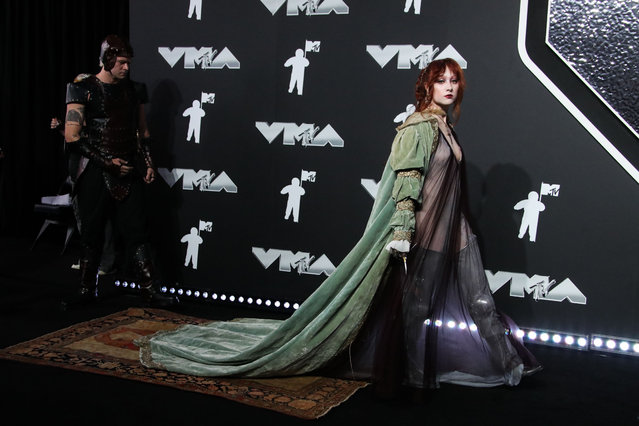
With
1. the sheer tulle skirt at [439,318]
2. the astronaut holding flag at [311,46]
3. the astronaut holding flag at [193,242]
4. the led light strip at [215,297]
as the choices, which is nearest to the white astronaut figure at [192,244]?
the astronaut holding flag at [193,242]

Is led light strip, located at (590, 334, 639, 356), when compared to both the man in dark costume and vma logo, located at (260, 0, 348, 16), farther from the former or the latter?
the man in dark costume

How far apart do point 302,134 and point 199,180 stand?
0.86 meters

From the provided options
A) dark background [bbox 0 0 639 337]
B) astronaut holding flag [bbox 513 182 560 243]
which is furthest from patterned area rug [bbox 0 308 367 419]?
astronaut holding flag [bbox 513 182 560 243]

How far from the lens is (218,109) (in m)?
4.93

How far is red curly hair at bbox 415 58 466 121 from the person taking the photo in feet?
10.7

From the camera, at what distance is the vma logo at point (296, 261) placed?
184 inches

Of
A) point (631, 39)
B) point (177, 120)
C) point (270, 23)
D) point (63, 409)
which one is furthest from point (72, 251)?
point (631, 39)

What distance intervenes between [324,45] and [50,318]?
250 centimetres

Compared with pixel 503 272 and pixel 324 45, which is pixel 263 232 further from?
pixel 503 272

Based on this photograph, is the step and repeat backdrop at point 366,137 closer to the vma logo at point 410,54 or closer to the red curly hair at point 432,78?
the vma logo at point 410,54

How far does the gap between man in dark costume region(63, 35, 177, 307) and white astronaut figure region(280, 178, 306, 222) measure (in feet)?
3.06

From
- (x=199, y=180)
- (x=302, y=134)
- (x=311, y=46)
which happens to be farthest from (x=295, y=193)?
(x=311, y=46)

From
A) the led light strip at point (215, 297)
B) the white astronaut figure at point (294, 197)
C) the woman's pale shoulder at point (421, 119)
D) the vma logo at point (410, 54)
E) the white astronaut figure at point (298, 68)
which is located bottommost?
the led light strip at point (215, 297)

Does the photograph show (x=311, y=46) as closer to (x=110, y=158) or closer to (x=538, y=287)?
(x=110, y=158)
